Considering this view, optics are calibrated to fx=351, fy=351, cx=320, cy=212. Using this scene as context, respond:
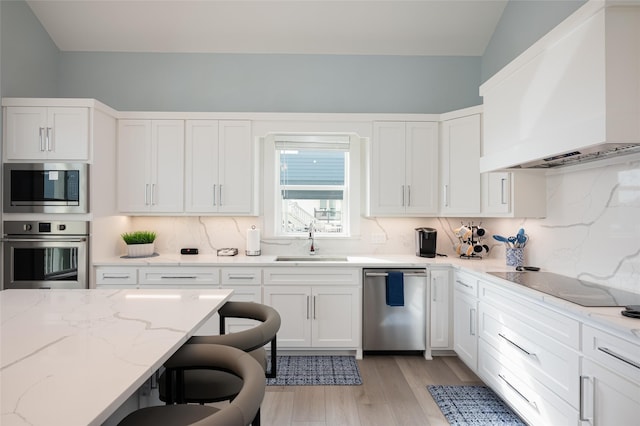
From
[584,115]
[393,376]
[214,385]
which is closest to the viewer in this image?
[214,385]

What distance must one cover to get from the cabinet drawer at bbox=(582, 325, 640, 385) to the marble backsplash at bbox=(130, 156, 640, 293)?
0.70 m

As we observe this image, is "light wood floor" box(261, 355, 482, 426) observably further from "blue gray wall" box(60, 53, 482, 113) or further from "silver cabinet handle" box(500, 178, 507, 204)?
"blue gray wall" box(60, 53, 482, 113)

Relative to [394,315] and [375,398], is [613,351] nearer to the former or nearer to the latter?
[375,398]

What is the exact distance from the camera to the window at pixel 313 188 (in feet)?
13.0

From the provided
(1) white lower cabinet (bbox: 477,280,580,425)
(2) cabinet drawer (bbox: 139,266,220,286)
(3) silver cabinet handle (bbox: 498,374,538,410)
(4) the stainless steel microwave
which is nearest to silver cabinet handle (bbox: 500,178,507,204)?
(1) white lower cabinet (bbox: 477,280,580,425)

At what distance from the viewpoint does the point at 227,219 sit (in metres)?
3.91

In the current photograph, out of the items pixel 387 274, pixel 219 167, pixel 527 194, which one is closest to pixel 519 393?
pixel 387 274

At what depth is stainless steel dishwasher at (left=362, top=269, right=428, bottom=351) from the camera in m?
3.29

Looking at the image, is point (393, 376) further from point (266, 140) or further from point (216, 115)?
point (216, 115)

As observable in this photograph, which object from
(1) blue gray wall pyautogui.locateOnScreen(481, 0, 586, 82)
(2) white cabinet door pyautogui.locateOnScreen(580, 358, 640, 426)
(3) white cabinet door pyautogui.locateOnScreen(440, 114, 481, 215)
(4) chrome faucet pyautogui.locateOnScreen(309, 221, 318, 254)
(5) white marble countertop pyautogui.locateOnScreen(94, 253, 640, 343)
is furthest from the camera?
(4) chrome faucet pyautogui.locateOnScreen(309, 221, 318, 254)

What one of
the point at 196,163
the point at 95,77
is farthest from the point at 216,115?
the point at 95,77

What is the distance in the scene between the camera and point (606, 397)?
5.28 ft

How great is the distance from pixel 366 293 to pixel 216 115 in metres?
2.32

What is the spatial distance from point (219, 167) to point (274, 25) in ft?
5.18
